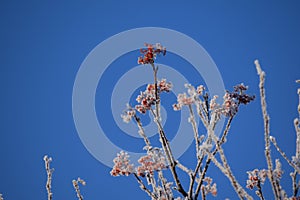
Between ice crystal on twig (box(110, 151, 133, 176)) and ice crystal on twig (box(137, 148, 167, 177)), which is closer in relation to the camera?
ice crystal on twig (box(137, 148, 167, 177))

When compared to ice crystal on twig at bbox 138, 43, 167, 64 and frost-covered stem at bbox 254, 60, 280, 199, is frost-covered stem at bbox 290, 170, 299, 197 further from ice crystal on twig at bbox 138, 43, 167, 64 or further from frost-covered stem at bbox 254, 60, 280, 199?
ice crystal on twig at bbox 138, 43, 167, 64

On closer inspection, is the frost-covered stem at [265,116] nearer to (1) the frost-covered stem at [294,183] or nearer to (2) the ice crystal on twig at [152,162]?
(1) the frost-covered stem at [294,183]

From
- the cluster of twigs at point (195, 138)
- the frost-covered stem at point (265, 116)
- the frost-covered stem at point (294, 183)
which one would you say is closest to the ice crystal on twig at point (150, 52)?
the cluster of twigs at point (195, 138)

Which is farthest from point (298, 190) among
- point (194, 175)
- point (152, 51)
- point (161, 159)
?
point (152, 51)

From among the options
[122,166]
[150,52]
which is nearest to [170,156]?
[122,166]

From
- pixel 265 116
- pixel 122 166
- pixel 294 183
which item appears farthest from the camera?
pixel 122 166

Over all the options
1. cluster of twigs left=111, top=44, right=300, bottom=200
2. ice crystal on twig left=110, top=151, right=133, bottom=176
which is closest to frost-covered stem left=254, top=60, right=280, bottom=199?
cluster of twigs left=111, top=44, right=300, bottom=200

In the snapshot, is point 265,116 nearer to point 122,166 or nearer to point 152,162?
point 152,162

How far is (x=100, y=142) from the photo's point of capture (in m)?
8.41

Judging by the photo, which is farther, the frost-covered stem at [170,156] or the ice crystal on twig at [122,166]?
the ice crystal on twig at [122,166]

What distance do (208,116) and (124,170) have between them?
1.02 meters

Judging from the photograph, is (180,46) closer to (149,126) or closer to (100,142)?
(100,142)

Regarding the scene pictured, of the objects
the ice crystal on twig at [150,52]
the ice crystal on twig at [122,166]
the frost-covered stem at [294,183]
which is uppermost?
the ice crystal on twig at [150,52]

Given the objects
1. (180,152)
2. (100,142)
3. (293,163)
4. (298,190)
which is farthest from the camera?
(100,142)
